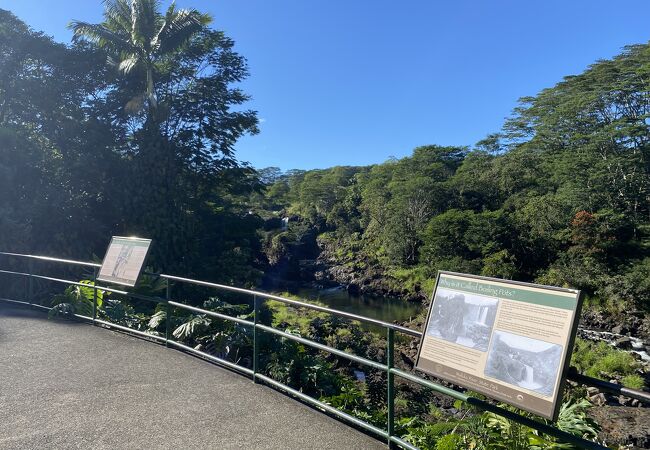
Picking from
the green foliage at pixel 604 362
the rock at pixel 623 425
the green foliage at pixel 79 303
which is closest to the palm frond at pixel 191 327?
the green foliage at pixel 79 303

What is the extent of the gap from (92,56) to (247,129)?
23.0 feet

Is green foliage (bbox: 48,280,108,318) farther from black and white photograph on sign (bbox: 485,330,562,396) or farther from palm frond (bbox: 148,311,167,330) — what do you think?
black and white photograph on sign (bbox: 485,330,562,396)

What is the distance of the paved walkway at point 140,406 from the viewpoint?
3.74 m

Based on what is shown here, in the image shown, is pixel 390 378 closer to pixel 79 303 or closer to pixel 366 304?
pixel 79 303

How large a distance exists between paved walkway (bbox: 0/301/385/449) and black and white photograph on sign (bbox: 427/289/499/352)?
1163mm

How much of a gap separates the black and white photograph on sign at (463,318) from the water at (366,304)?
27.7 m

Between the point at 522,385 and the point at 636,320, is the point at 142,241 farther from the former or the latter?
the point at 636,320

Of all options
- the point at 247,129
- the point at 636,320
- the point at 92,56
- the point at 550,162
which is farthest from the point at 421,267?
the point at 92,56

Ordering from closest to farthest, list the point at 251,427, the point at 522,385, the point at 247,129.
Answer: the point at 522,385 < the point at 251,427 < the point at 247,129

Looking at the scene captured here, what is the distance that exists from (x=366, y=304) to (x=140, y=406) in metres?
33.6

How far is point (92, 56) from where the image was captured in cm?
1958

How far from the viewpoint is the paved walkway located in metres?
3.74

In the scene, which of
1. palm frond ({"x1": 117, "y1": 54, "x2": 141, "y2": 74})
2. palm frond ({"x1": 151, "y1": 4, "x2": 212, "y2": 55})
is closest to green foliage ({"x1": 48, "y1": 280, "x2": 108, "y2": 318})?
palm frond ({"x1": 117, "y1": 54, "x2": 141, "y2": 74})

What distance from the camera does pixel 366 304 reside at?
37.3m
